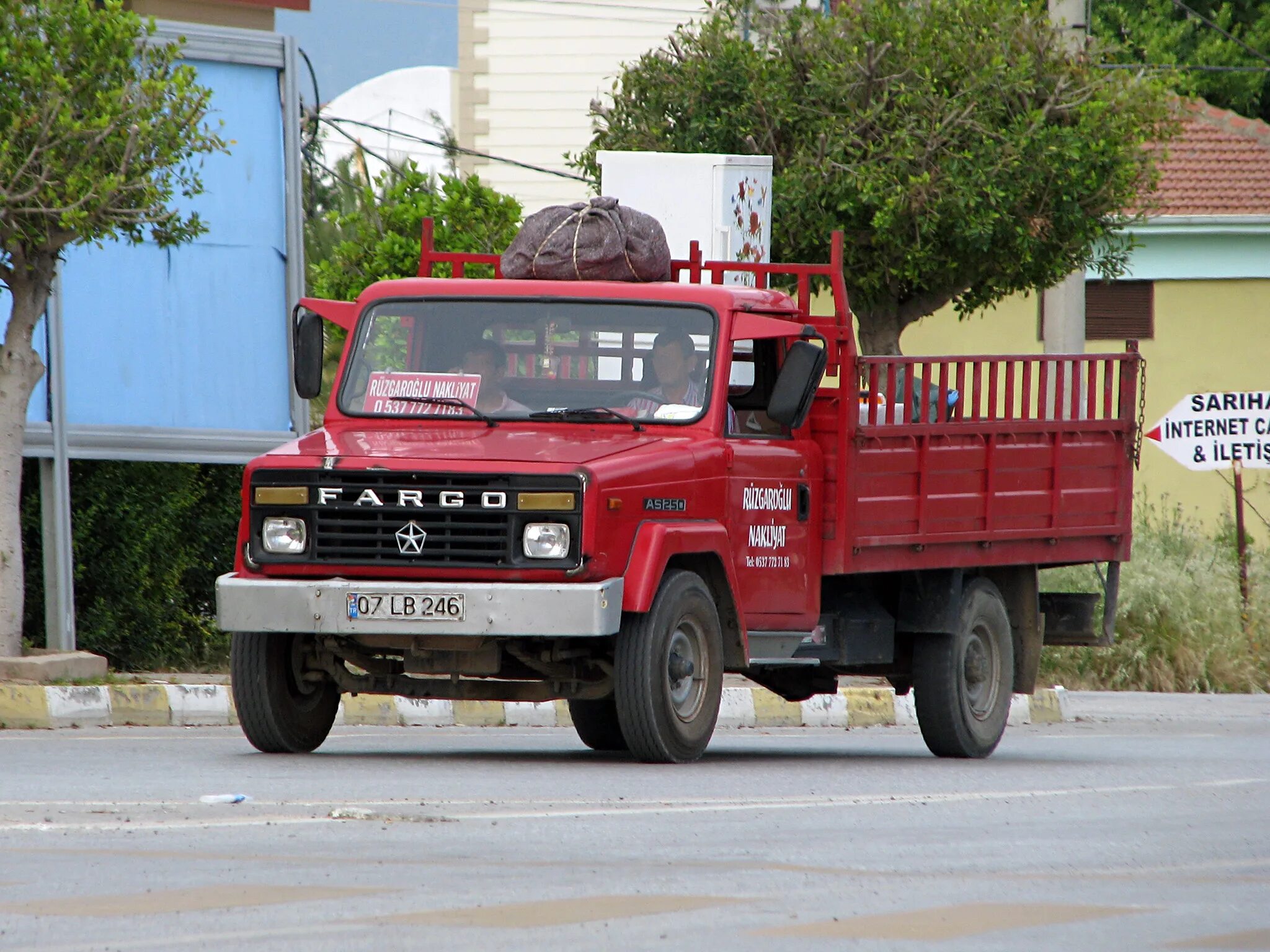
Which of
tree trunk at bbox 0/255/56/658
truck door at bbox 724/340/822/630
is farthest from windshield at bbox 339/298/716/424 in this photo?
tree trunk at bbox 0/255/56/658

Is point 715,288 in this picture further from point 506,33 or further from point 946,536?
point 506,33

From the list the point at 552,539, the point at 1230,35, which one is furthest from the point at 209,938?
the point at 1230,35

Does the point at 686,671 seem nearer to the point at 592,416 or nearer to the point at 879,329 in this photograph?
the point at 592,416

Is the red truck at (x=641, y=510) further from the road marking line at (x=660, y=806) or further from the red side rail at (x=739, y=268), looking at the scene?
the road marking line at (x=660, y=806)

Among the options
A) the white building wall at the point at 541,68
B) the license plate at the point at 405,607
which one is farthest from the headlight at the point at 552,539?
the white building wall at the point at 541,68

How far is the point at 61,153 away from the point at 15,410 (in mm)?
1523

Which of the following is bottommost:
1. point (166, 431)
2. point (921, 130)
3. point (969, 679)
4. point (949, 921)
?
point (969, 679)

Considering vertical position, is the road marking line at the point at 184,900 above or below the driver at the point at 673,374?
below

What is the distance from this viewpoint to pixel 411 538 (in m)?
10.3

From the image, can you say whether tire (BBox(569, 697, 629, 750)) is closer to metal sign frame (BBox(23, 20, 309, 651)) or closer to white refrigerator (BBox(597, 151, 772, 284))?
metal sign frame (BBox(23, 20, 309, 651))

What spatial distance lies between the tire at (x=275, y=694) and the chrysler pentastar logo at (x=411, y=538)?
901 mm

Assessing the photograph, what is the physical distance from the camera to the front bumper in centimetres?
1001

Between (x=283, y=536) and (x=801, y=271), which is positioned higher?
(x=801, y=271)

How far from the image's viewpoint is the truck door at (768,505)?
11.2m
